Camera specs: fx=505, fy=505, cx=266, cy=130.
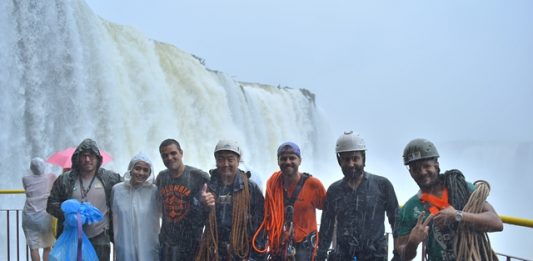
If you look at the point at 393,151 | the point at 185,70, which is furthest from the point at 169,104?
the point at 393,151

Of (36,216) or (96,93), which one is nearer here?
(36,216)

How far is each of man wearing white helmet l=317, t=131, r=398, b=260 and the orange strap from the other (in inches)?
19.1

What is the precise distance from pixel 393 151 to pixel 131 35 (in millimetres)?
60584

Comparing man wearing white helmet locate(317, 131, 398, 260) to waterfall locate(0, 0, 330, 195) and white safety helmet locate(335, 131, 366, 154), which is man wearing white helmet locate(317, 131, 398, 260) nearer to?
white safety helmet locate(335, 131, 366, 154)

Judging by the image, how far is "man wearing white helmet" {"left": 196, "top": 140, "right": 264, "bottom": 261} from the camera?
118 inches

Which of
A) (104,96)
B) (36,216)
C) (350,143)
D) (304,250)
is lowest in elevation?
(304,250)

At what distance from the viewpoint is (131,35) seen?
15086 millimetres

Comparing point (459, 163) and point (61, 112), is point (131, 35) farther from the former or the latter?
point (459, 163)

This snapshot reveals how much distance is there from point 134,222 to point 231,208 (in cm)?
65

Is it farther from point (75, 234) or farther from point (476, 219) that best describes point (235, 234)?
point (476, 219)

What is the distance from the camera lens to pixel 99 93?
12.4 metres

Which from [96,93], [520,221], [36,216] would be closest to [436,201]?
[520,221]

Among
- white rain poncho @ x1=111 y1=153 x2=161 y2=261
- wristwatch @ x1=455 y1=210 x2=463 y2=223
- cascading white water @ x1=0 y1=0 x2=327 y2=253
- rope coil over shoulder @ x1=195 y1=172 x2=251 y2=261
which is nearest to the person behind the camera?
wristwatch @ x1=455 y1=210 x2=463 y2=223

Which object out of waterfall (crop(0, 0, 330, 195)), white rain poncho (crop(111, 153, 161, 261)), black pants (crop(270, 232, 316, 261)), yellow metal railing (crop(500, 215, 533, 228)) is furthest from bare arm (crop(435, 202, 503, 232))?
waterfall (crop(0, 0, 330, 195))
